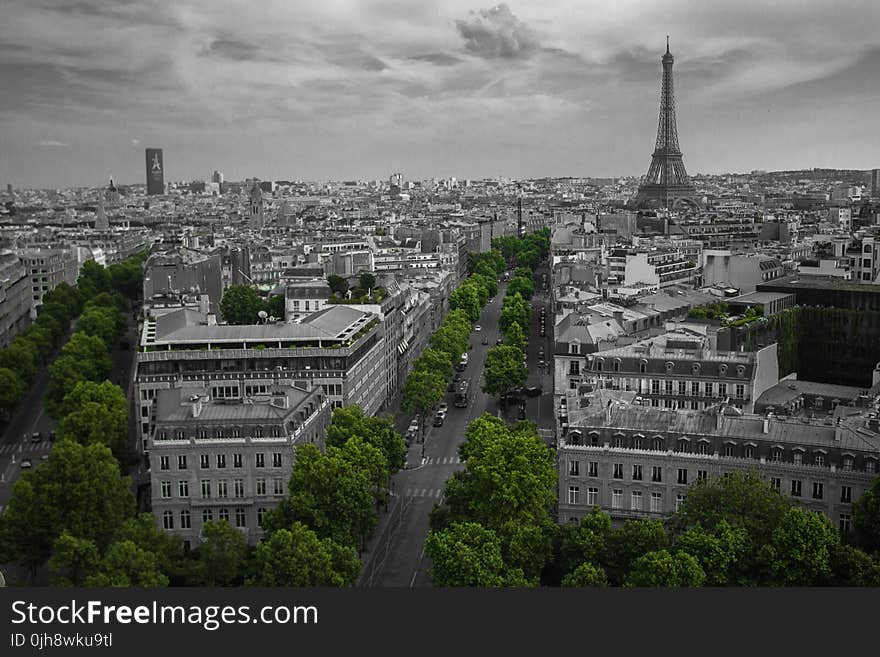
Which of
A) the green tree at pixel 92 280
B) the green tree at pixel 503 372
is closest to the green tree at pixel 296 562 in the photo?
the green tree at pixel 503 372

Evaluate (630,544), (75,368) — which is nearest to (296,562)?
(630,544)

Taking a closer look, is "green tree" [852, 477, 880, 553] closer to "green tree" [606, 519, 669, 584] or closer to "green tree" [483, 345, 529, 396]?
"green tree" [606, 519, 669, 584]

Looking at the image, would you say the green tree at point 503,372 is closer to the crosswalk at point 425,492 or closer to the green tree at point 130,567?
the crosswalk at point 425,492

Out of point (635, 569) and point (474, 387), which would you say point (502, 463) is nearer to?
point (635, 569)

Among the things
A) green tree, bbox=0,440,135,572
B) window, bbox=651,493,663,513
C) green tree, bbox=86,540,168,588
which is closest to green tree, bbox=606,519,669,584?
window, bbox=651,493,663,513

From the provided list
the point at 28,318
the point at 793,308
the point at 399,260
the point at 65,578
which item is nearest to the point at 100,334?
the point at 28,318

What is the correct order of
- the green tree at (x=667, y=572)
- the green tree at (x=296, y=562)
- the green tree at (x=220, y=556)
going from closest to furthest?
1. the green tree at (x=667, y=572)
2. the green tree at (x=296, y=562)
3. the green tree at (x=220, y=556)
